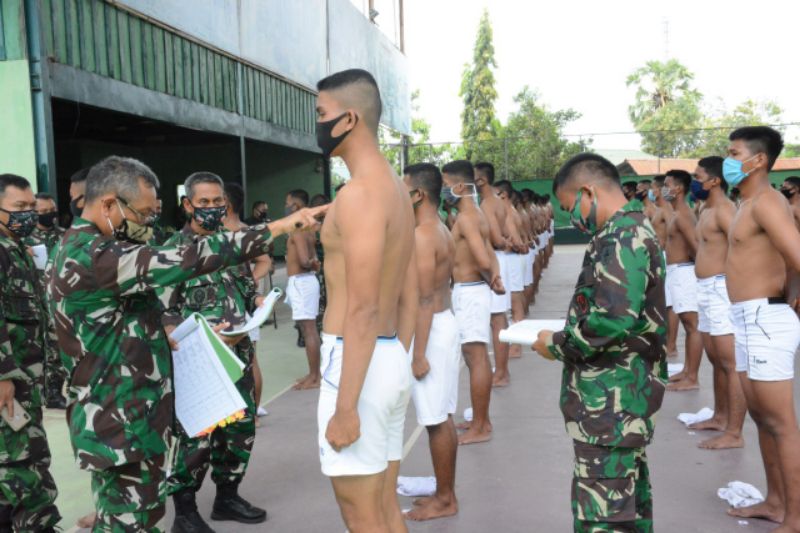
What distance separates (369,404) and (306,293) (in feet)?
16.6

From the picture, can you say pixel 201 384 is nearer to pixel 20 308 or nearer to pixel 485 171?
pixel 20 308

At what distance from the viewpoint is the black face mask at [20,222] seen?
375 centimetres

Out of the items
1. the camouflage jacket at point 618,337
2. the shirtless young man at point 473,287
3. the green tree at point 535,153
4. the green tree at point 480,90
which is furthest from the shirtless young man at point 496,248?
the green tree at point 480,90

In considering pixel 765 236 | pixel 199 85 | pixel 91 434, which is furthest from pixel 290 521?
pixel 199 85

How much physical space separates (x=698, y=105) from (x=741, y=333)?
5125cm

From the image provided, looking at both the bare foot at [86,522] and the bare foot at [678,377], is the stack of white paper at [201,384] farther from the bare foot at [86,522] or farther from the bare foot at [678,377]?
the bare foot at [678,377]

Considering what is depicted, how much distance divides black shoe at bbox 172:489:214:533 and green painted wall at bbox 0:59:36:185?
4380mm

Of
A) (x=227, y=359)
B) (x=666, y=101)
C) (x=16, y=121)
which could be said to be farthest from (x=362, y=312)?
(x=666, y=101)

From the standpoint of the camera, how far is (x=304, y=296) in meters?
7.29

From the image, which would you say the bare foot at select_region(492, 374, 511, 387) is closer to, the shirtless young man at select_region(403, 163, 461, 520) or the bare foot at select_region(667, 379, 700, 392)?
the bare foot at select_region(667, 379, 700, 392)

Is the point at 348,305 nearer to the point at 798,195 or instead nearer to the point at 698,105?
the point at 798,195

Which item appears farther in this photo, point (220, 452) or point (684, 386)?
point (684, 386)

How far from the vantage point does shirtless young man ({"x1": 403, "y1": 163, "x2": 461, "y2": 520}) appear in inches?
153

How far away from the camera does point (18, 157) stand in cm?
666
